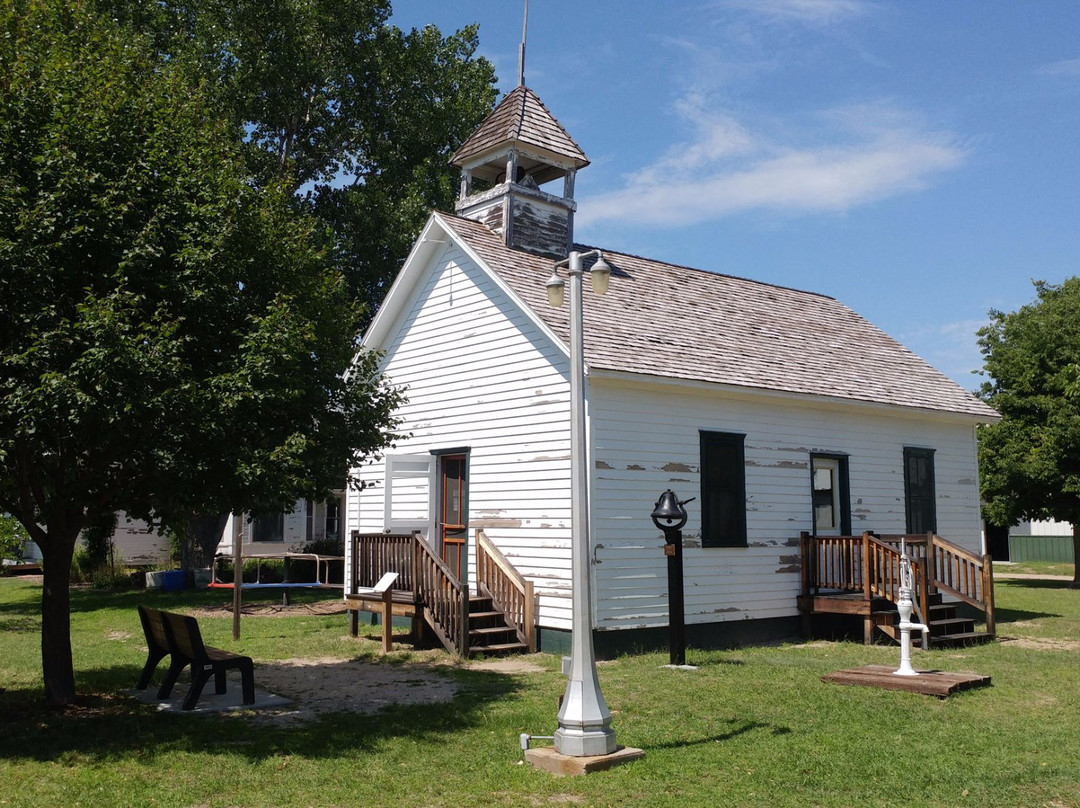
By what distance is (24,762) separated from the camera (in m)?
7.86

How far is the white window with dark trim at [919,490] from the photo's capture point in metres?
17.9

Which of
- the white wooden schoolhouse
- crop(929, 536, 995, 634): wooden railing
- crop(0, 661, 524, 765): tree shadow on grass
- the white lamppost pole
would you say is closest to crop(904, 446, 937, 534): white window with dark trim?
the white wooden schoolhouse

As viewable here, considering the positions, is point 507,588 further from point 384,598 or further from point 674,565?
point 674,565

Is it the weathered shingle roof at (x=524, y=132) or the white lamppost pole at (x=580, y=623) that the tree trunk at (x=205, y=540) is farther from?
the white lamppost pole at (x=580, y=623)

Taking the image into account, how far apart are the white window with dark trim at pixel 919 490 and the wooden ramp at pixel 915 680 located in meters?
6.90

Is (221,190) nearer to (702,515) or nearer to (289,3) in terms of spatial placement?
(702,515)

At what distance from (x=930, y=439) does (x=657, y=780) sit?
13.4m

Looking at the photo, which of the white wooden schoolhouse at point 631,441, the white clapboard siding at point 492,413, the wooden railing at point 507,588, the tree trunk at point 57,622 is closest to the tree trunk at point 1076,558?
the white wooden schoolhouse at point 631,441

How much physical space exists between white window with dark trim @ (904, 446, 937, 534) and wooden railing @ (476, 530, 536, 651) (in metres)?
7.83

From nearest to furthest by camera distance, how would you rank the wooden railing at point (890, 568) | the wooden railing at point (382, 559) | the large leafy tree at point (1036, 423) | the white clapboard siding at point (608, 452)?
the white clapboard siding at point (608, 452) → the wooden railing at point (382, 559) → the wooden railing at point (890, 568) → the large leafy tree at point (1036, 423)

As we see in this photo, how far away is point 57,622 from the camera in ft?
32.7

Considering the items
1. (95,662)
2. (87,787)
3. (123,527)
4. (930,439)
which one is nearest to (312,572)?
(123,527)

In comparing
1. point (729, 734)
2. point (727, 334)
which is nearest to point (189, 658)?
point (729, 734)

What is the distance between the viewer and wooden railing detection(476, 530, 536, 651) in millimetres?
13914
